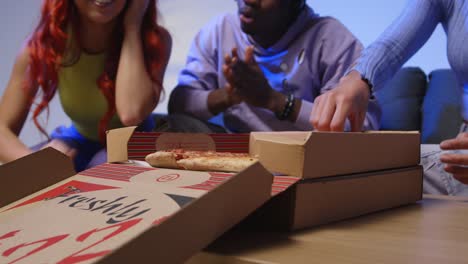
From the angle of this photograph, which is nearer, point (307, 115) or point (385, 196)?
point (385, 196)

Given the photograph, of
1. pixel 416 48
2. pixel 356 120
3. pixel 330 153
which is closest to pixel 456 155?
pixel 356 120

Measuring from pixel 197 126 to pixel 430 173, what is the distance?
882mm

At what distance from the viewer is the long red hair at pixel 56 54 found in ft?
5.24

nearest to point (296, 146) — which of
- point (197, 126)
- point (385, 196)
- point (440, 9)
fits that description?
point (385, 196)

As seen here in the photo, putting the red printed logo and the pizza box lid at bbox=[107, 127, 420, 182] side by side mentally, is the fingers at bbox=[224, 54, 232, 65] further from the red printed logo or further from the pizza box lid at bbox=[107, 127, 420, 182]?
the red printed logo

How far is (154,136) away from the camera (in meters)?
0.61

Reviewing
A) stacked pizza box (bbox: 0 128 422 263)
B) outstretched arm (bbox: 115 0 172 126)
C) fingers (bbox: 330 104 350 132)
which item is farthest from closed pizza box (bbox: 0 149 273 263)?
outstretched arm (bbox: 115 0 172 126)

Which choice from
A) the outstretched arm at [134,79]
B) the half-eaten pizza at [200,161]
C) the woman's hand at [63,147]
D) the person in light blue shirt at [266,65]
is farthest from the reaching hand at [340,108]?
the woman's hand at [63,147]

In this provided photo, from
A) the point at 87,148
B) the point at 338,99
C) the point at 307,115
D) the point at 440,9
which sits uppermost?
the point at 440,9

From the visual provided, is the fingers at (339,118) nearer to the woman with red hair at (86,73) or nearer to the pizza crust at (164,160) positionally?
the pizza crust at (164,160)

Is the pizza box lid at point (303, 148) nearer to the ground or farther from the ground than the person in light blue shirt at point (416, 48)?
nearer to the ground

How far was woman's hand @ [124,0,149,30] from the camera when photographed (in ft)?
5.35

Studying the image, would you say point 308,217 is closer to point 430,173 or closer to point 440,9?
point 430,173

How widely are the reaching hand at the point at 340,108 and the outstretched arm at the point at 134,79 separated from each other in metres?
0.89
